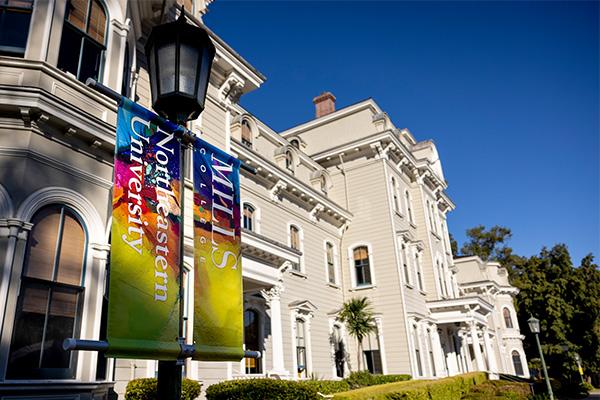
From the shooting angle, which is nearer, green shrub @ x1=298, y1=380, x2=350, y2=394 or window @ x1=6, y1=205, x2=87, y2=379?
window @ x1=6, y1=205, x2=87, y2=379

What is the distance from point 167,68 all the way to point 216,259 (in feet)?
5.76

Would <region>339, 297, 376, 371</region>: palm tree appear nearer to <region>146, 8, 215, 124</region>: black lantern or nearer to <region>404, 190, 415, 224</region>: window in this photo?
<region>404, 190, 415, 224</region>: window

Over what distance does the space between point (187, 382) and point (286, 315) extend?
799 centimetres

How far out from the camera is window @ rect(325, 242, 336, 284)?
21.4 m

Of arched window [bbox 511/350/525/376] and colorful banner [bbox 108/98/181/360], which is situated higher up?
colorful banner [bbox 108/98/181/360]

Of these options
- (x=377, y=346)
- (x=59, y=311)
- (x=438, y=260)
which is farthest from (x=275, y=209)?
(x=438, y=260)

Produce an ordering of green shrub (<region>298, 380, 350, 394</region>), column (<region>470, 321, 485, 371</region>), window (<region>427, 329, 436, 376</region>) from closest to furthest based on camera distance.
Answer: green shrub (<region>298, 380, 350, 394</region>) → window (<region>427, 329, 436, 376</region>) → column (<region>470, 321, 485, 371</region>)

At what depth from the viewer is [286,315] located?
16.6m

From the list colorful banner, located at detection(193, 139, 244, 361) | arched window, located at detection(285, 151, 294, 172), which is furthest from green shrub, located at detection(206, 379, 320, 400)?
arched window, located at detection(285, 151, 294, 172)

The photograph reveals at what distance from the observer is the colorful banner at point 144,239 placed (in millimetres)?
3170

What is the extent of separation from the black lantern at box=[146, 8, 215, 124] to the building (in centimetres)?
370

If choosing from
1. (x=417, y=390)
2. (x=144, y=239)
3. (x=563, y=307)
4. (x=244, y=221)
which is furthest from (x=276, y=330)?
(x=563, y=307)

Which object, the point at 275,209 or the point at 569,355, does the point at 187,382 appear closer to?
the point at 275,209

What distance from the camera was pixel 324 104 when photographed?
2852 centimetres
